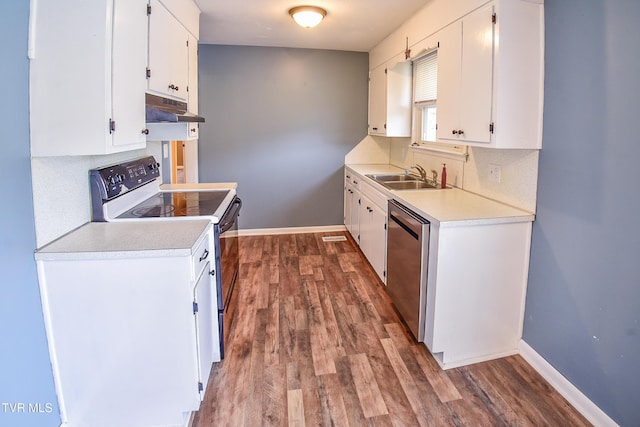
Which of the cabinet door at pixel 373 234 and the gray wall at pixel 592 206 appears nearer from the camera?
the gray wall at pixel 592 206

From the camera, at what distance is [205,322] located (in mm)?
1962

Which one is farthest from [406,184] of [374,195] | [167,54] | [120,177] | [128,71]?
[128,71]

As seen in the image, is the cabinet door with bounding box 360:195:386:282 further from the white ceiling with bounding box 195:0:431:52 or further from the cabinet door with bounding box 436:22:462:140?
the white ceiling with bounding box 195:0:431:52

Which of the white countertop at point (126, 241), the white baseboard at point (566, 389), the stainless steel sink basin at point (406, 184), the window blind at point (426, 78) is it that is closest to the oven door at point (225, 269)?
the white countertop at point (126, 241)

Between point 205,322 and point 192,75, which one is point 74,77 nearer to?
point 205,322

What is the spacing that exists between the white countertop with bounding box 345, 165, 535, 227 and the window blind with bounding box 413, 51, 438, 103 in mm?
1051

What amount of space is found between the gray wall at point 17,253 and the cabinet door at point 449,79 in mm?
2324

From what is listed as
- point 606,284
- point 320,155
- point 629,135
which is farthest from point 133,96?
point 320,155

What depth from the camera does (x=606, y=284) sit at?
5.89 ft

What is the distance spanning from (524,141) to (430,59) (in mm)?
1684

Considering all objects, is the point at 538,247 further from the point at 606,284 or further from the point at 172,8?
the point at 172,8

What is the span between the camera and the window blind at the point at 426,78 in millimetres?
3482

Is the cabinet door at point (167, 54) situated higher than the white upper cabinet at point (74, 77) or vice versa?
the cabinet door at point (167, 54)

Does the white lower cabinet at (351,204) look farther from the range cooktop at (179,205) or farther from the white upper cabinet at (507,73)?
the white upper cabinet at (507,73)
